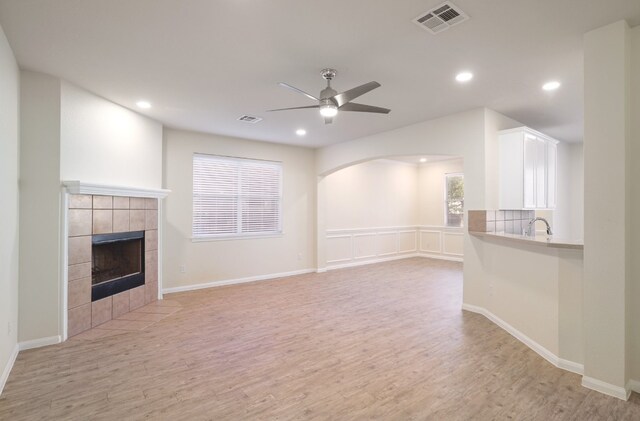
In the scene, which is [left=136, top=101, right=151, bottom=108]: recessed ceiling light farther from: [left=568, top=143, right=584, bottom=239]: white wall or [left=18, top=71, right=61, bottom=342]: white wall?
[left=568, top=143, right=584, bottom=239]: white wall

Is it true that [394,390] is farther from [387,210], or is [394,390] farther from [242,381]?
[387,210]

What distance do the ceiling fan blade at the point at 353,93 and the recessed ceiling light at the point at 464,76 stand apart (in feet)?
3.73

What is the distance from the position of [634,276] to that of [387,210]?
6366mm

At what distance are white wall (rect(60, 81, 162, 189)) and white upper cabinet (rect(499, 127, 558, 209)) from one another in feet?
16.9

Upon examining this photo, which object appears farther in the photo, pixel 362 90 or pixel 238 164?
pixel 238 164

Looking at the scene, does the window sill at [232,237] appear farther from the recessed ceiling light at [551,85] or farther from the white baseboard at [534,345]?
the recessed ceiling light at [551,85]

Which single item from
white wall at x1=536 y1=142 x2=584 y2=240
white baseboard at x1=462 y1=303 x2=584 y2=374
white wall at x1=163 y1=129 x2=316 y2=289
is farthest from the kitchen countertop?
white wall at x1=536 y1=142 x2=584 y2=240

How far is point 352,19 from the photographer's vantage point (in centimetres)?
237

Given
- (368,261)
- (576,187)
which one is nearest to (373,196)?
(368,261)

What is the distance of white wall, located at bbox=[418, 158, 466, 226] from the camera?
889 centimetres

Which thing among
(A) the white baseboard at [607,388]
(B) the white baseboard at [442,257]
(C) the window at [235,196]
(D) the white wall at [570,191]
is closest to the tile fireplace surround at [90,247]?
(C) the window at [235,196]

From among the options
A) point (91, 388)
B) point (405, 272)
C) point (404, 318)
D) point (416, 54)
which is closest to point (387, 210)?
point (405, 272)

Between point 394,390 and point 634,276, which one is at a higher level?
point 634,276

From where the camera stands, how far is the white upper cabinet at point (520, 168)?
170 inches
